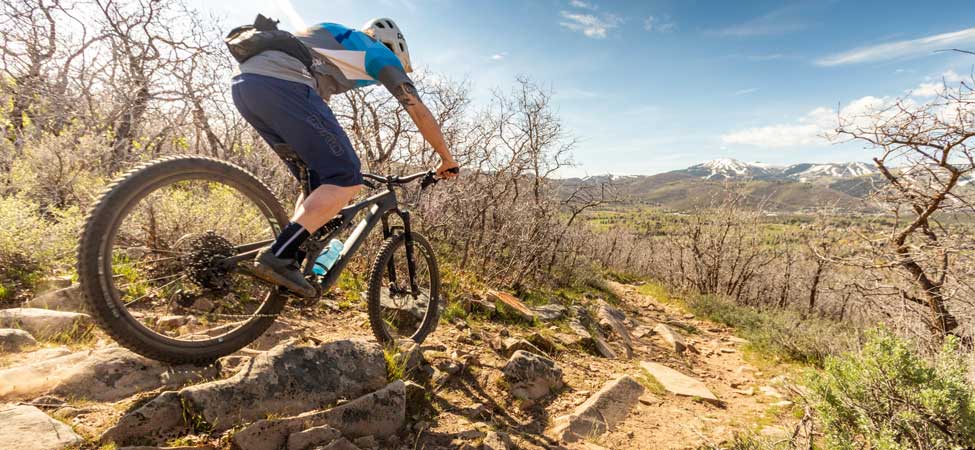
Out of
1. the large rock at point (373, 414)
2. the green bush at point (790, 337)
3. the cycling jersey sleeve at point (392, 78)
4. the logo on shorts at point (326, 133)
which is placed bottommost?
the green bush at point (790, 337)

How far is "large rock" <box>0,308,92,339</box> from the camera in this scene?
2375 mm

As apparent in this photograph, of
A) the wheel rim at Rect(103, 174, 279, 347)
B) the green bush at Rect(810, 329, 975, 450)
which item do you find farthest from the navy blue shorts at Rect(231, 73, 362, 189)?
the green bush at Rect(810, 329, 975, 450)

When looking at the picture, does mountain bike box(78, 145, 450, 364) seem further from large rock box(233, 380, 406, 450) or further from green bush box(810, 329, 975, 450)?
green bush box(810, 329, 975, 450)

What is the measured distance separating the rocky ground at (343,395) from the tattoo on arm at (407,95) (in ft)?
5.31

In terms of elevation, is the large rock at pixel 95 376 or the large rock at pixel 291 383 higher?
the large rock at pixel 95 376

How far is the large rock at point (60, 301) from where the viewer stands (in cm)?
272

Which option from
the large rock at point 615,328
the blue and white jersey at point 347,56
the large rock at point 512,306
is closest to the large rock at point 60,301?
the blue and white jersey at point 347,56

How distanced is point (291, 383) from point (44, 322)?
168 centimetres

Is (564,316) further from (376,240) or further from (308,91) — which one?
(308,91)

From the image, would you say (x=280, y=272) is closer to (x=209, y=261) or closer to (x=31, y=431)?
(x=209, y=261)

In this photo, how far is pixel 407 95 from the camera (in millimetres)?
2498

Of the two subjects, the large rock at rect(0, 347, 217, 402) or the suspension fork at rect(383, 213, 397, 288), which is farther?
the suspension fork at rect(383, 213, 397, 288)

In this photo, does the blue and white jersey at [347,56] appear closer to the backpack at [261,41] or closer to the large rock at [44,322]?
the backpack at [261,41]

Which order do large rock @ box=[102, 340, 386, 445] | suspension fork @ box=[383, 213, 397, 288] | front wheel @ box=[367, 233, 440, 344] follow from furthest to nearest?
suspension fork @ box=[383, 213, 397, 288] < front wheel @ box=[367, 233, 440, 344] < large rock @ box=[102, 340, 386, 445]
